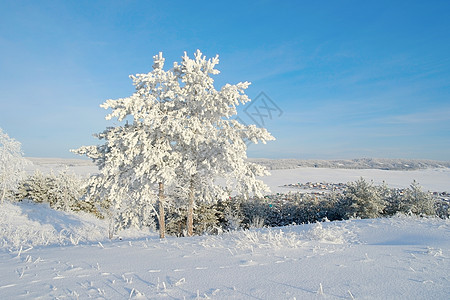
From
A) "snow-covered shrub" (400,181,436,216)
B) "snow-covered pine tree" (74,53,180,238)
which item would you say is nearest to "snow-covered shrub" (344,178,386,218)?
"snow-covered shrub" (400,181,436,216)

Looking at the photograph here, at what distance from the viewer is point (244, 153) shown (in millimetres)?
10656

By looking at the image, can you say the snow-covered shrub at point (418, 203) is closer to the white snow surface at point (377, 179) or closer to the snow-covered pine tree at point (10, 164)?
the white snow surface at point (377, 179)

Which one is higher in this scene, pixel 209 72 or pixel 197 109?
pixel 209 72

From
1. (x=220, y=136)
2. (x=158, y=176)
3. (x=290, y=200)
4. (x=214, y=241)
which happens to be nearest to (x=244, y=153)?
(x=220, y=136)

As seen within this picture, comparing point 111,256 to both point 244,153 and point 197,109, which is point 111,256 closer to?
point 244,153

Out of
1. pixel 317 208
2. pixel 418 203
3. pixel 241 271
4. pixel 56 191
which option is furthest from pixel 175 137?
pixel 56 191

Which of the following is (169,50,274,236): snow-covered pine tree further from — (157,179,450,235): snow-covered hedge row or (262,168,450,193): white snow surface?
(262,168,450,193): white snow surface

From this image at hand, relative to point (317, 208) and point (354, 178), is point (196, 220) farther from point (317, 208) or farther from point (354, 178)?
point (354, 178)

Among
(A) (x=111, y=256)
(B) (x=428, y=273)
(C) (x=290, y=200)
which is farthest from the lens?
(C) (x=290, y=200)

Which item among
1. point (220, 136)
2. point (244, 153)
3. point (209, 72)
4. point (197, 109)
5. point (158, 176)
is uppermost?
point (209, 72)

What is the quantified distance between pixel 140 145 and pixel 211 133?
311 cm

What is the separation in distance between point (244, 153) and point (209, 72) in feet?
13.6

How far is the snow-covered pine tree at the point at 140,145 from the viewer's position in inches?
411

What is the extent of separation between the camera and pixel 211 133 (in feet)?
36.8
